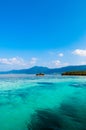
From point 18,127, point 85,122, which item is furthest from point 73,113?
point 18,127

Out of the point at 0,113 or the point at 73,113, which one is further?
the point at 0,113

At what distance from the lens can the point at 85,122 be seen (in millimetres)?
12938

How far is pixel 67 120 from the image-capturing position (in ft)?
45.0

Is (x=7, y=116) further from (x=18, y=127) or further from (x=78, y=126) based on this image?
(x=78, y=126)

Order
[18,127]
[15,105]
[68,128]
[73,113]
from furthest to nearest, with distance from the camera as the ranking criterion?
[15,105] < [73,113] < [18,127] < [68,128]

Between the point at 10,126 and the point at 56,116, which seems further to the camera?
the point at 56,116

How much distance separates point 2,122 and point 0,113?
3177 millimetres

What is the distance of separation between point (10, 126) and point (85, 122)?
18.8ft

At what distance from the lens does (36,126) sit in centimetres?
1222

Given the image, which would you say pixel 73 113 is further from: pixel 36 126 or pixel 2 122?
pixel 2 122

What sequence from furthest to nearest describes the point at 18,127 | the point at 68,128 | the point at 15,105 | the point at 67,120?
the point at 15,105, the point at 67,120, the point at 18,127, the point at 68,128

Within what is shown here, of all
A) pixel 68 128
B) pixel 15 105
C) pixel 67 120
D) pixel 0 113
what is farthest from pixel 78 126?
pixel 15 105

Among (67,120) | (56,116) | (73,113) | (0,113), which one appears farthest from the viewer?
(0,113)

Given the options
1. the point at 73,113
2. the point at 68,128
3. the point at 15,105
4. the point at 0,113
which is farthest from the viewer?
the point at 15,105
